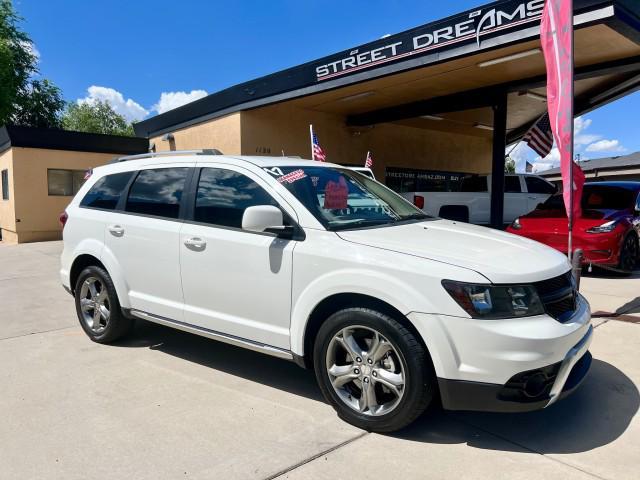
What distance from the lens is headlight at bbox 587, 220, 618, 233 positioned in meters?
7.83

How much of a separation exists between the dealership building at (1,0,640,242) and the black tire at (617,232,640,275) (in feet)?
10.7

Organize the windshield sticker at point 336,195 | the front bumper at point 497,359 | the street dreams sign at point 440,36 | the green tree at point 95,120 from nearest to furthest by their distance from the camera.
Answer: the front bumper at point 497,359 → the windshield sticker at point 336,195 → the street dreams sign at point 440,36 → the green tree at point 95,120

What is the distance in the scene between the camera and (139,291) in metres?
4.36

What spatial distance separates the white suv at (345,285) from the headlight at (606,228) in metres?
4.97

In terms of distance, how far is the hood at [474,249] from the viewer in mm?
2848

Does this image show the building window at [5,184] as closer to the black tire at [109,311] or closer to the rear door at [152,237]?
the black tire at [109,311]

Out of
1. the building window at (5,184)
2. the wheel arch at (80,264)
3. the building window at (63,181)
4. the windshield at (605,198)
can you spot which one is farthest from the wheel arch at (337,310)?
the building window at (5,184)

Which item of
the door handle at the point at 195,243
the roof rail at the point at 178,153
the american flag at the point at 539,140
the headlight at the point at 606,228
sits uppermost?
the american flag at the point at 539,140

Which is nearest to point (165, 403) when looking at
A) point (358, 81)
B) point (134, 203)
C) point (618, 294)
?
point (134, 203)

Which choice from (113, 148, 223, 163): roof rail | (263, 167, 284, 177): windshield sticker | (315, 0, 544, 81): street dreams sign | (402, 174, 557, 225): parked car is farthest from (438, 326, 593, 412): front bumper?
(402, 174, 557, 225): parked car

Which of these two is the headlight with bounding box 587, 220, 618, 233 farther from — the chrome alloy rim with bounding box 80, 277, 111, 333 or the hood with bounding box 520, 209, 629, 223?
the chrome alloy rim with bounding box 80, 277, 111, 333

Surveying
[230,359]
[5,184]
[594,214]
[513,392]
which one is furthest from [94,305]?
[5,184]

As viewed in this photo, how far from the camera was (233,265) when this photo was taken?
363 centimetres

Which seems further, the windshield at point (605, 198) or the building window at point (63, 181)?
the building window at point (63, 181)
